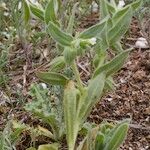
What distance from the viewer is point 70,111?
1.56 m

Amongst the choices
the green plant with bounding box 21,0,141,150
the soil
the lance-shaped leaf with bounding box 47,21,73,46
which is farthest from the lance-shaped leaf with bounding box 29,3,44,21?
the soil

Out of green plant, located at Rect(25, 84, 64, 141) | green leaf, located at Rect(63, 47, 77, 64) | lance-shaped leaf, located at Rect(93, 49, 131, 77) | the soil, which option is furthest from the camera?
the soil

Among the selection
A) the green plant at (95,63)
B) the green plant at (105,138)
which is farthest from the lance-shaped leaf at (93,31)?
the green plant at (105,138)

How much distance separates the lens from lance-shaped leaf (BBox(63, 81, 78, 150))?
5.06 ft

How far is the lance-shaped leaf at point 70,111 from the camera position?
5.06 ft

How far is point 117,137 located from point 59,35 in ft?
1.18

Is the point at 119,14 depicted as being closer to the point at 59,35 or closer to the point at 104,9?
the point at 104,9

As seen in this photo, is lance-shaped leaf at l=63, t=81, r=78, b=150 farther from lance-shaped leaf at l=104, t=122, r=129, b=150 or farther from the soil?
the soil

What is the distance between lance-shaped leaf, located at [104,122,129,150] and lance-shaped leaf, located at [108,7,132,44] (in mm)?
276

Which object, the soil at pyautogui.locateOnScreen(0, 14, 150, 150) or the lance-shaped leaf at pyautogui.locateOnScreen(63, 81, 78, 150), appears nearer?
the lance-shaped leaf at pyautogui.locateOnScreen(63, 81, 78, 150)

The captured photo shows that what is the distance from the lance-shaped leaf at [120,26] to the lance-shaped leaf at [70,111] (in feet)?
0.65

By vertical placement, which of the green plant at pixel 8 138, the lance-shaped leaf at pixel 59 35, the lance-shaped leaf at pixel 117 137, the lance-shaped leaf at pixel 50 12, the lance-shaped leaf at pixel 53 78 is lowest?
the lance-shaped leaf at pixel 117 137

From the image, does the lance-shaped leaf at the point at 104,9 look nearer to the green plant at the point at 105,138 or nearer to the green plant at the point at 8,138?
the green plant at the point at 105,138

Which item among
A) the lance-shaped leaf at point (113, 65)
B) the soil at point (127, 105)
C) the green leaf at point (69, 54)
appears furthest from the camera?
the soil at point (127, 105)
